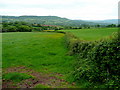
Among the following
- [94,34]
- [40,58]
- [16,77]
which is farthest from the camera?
[94,34]

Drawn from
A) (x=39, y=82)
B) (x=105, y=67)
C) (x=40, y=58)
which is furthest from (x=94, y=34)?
(x=39, y=82)

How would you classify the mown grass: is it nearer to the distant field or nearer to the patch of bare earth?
the patch of bare earth

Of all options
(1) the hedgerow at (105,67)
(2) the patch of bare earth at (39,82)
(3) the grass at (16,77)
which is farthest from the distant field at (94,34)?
(3) the grass at (16,77)

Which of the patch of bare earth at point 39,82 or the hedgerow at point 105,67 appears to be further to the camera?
the patch of bare earth at point 39,82

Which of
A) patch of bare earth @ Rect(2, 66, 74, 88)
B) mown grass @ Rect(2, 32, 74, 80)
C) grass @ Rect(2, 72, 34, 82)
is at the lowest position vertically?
patch of bare earth @ Rect(2, 66, 74, 88)

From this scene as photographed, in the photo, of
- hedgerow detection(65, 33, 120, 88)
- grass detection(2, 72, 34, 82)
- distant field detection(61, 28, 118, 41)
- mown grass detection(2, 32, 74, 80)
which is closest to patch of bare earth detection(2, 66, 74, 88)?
grass detection(2, 72, 34, 82)

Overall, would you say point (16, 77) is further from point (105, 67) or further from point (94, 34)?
point (94, 34)

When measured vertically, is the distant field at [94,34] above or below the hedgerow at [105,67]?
above

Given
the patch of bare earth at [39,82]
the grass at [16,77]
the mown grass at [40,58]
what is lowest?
the patch of bare earth at [39,82]

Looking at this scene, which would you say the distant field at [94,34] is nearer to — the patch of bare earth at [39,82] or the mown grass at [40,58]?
the mown grass at [40,58]

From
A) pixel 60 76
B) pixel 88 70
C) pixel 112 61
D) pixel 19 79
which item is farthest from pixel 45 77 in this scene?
pixel 112 61

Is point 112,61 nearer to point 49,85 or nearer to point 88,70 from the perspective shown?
point 88,70

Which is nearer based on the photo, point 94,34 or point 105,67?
point 105,67

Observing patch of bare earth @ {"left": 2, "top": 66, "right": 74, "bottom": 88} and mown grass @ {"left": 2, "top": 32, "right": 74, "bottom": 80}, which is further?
mown grass @ {"left": 2, "top": 32, "right": 74, "bottom": 80}
